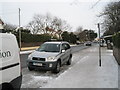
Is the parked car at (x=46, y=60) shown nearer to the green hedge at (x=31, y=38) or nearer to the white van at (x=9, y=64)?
the white van at (x=9, y=64)

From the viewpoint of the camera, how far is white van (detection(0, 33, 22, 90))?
4.78 meters

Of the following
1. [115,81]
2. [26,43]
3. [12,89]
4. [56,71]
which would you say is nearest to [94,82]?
[115,81]

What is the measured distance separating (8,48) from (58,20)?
69.1 m

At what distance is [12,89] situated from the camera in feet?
16.7

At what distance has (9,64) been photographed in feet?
16.7

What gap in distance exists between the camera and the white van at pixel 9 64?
15.7 feet

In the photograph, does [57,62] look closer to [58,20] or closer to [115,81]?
[115,81]

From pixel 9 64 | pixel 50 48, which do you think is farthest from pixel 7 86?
pixel 50 48

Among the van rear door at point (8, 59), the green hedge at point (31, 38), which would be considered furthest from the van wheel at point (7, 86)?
the green hedge at point (31, 38)

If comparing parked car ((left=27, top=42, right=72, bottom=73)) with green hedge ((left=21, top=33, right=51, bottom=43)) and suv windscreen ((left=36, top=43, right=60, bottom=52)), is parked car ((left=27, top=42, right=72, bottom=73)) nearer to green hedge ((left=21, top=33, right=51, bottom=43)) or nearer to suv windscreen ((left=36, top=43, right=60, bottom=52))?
suv windscreen ((left=36, top=43, right=60, bottom=52))

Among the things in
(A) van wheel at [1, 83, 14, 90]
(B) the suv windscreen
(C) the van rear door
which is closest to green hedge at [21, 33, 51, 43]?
(B) the suv windscreen

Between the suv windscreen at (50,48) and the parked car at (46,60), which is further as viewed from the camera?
the suv windscreen at (50,48)

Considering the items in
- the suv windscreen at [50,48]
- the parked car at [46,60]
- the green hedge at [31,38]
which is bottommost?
the parked car at [46,60]

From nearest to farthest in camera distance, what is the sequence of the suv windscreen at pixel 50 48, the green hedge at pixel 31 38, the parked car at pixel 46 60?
the parked car at pixel 46 60
the suv windscreen at pixel 50 48
the green hedge at pixel 31 38
